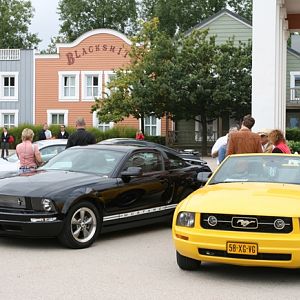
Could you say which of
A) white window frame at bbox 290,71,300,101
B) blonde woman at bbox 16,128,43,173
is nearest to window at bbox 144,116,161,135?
white window frame at bbox 290,71,300,101

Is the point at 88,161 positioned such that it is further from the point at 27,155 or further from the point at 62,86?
the point at 62,86

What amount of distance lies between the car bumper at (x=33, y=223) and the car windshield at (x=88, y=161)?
54.4 inches

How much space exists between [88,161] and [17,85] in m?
36.3

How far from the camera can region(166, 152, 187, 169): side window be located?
33.6 feet

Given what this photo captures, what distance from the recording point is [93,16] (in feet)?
231

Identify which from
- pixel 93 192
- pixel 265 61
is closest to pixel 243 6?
pixel 265 61

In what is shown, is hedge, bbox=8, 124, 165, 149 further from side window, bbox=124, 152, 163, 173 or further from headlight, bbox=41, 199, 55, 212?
headlight, bbox=41, 199, 55, 212

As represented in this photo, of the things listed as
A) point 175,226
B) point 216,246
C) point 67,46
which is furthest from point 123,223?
point 67,46

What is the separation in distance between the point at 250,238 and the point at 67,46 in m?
39.0

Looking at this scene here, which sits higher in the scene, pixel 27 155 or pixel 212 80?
pixel 212 80

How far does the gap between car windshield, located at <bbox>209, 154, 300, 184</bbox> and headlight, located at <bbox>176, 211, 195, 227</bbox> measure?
1.10 meters

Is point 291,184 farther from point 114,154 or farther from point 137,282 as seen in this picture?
point 114,154

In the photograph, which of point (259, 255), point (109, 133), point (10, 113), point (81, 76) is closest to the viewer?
point (259, 255)

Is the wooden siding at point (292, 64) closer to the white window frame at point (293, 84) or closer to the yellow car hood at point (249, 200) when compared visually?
the white window frame at point (293, 84)
